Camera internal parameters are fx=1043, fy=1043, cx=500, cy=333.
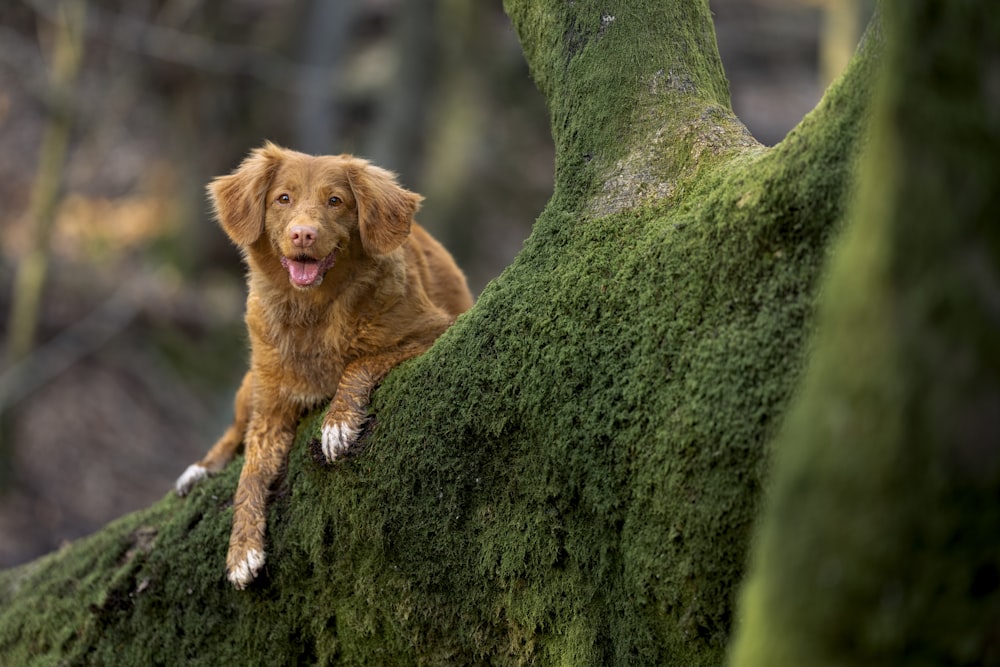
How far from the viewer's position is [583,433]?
10.2ft

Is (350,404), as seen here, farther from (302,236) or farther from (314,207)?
(314,207)

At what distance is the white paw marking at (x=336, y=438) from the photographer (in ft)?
12.4

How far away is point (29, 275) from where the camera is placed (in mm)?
10805

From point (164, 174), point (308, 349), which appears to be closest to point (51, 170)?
point (164, 174)

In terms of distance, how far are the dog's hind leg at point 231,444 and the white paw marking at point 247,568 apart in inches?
40.8

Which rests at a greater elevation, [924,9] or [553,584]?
[924,9]

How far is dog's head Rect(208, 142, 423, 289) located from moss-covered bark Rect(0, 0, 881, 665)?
756 millimetres

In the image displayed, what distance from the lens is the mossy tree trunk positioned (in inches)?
106

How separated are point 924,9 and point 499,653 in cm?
245

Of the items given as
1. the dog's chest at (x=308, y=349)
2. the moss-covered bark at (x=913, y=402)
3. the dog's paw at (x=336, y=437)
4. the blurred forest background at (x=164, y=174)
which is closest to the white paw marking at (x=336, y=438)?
the dog's paw at (x=336, y=437)

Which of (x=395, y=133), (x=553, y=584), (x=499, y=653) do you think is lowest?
(x=499, y=653)

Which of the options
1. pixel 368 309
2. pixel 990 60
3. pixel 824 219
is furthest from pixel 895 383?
pixel 368 309

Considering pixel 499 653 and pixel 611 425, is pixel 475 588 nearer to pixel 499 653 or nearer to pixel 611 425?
pixel 499 653

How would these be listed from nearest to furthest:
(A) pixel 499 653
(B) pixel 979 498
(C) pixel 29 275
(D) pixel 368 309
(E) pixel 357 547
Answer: (B) pixel 979 498 → (A) pixel 499 653 → (E) pixel 357 547 → (D) pixel 368 309 → (C) pixel 29 275
